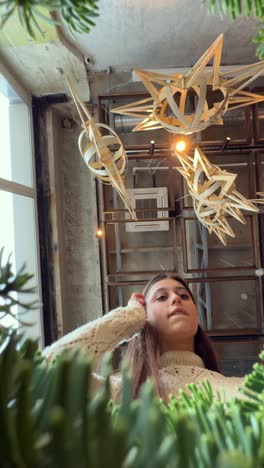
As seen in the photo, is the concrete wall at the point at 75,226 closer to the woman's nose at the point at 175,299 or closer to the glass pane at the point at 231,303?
the glass pane at the point at 231,303

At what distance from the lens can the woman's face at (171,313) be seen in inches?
68.1

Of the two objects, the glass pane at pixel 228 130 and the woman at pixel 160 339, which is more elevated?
the glass pane at pixel 228 130

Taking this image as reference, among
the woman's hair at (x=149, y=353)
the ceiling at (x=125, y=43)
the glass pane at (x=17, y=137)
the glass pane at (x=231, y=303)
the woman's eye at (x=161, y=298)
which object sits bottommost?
the glass pane at (x=231, y=303)

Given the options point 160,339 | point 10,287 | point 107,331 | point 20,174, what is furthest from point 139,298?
point 20,174

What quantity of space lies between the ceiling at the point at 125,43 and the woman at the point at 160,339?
5.96 ft

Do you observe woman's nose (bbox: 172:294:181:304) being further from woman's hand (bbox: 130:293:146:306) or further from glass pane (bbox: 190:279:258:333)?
glass pane (bbox: 190:279:258:333)

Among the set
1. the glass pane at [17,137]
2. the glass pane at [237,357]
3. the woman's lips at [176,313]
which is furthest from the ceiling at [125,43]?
the glass pane at [237,357]

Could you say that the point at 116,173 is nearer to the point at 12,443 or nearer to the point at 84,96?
the point at 12,443

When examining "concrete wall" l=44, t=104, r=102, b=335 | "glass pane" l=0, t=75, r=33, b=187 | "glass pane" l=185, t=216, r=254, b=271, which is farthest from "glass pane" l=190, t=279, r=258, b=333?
"glass pane" l=0, t=75, r=33, b=187

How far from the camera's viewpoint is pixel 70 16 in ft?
0.78

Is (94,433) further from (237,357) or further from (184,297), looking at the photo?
(237,357)

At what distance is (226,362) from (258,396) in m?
3.76

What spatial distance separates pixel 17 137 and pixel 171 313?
9.07 feet

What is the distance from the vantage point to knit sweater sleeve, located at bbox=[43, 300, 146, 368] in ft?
4.36
